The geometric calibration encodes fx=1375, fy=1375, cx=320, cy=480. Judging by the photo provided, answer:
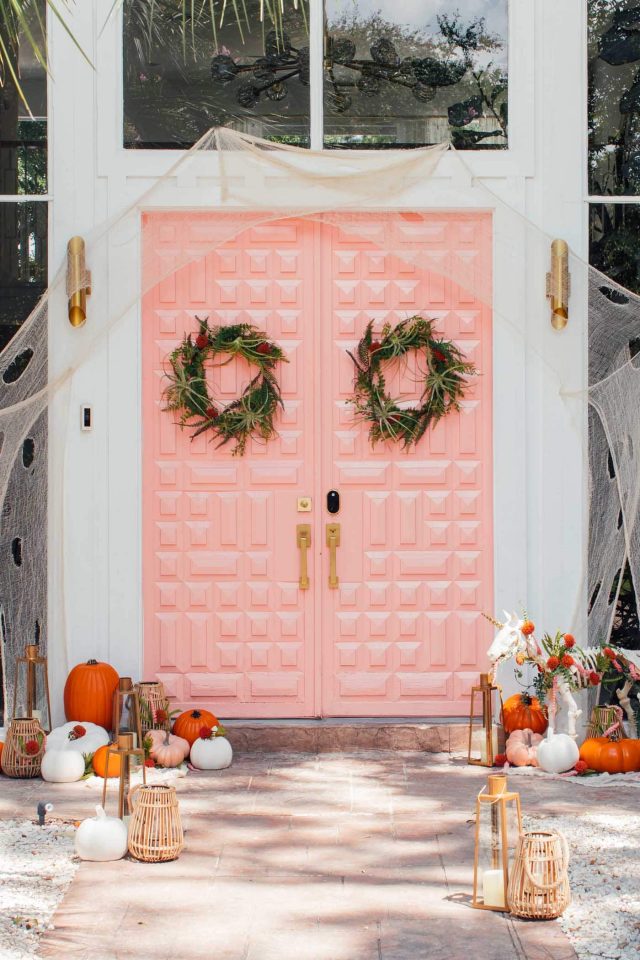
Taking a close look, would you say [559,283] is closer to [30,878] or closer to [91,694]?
[91,694]

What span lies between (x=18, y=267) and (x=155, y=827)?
3.11m

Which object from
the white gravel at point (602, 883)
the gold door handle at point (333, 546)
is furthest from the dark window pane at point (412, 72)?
the white gravel at point (602, 883)

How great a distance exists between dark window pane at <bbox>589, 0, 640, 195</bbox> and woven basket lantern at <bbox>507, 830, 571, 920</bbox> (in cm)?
373

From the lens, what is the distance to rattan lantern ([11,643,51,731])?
21.2ft

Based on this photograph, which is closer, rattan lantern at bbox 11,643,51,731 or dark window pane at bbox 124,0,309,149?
rattan lantern at bbox 11,643,51,731

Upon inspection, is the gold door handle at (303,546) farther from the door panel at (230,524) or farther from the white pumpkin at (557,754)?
the white pumpkin at (557,754)

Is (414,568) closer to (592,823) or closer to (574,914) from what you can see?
(592,823)

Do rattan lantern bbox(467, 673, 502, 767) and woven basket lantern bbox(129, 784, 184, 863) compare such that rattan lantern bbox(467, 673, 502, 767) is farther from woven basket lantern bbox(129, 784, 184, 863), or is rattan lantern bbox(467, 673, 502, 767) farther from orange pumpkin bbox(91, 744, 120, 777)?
woven basket lantern bbox(129, 784, 184, 863)

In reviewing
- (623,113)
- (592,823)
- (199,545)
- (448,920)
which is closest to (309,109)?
(623,113)

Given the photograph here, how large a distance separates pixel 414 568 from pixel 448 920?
275 cm

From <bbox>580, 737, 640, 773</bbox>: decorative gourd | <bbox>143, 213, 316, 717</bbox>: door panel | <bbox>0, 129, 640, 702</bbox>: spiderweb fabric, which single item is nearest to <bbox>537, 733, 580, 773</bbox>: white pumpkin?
<bbox>580, 737, 640, 773</bbox>: decorative gourd

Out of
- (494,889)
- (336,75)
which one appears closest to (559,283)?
(336,75)

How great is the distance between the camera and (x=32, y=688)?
6.49 meters

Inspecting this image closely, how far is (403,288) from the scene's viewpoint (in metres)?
6.83
